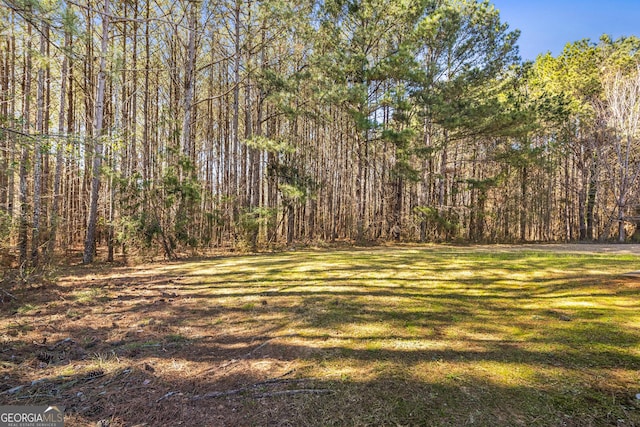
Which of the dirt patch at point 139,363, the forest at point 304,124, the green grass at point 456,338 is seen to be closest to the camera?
the green grass at point 456,338

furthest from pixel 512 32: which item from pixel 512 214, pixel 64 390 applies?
pixel 64 390

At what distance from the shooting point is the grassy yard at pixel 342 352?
74.4 inches

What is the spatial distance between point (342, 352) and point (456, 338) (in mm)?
1080

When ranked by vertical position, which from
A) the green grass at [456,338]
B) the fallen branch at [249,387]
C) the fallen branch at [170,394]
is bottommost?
the fallen branch at [170,394]

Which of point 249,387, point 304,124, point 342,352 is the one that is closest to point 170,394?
point 249,387

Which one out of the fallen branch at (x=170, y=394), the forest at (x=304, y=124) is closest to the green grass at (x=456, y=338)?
the fallen branch at (x=170, y=394)

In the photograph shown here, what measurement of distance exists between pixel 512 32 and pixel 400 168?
27.9 feet

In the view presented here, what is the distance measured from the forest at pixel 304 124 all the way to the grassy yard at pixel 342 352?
2.80m

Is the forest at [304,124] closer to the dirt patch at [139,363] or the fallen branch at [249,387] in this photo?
the dirt patch at [139,363]

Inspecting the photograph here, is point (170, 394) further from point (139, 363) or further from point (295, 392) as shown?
point (295, 392)

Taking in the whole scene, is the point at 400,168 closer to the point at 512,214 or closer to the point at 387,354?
the point at 512,214

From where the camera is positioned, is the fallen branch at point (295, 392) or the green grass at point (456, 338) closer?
the green grass at point (456, 338)

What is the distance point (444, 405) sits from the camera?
1864 mm

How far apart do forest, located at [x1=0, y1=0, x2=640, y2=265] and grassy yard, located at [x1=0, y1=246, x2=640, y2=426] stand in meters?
2.80
